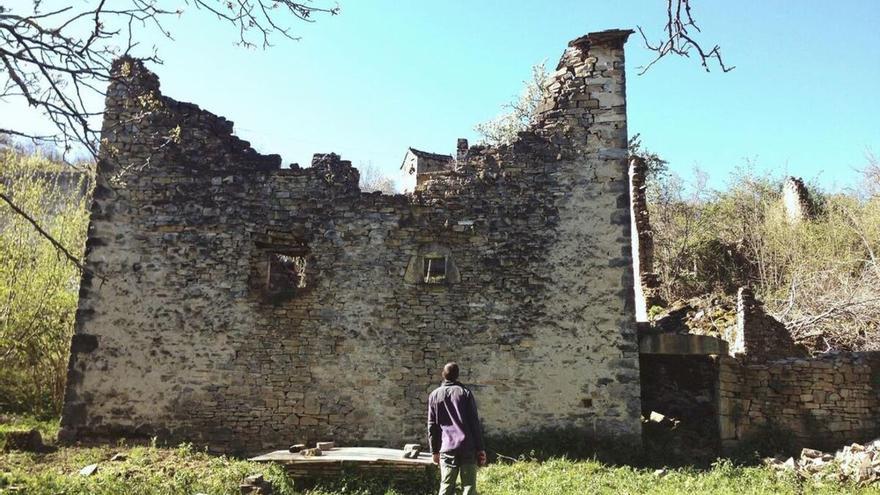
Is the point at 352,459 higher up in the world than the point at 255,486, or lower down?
higher up

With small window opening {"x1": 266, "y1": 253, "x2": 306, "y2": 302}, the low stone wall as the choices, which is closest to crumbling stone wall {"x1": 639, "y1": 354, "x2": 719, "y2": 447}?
the low stone wall

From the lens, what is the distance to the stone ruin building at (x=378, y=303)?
344 inches

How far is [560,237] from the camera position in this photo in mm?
9172

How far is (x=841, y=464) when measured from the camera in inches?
302

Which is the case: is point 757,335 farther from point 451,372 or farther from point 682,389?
point 451,372

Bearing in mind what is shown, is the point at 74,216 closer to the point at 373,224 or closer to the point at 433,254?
the point at 373,224

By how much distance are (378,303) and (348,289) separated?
476 millimetres

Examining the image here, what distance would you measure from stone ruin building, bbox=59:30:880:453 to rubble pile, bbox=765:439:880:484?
0.78 metres

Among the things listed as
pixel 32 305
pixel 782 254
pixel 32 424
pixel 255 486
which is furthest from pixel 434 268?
pixel 782 254

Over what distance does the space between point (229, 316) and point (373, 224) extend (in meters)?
2.42

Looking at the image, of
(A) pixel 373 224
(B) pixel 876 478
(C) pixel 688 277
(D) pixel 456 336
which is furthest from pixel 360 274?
(C) pixel 688 277

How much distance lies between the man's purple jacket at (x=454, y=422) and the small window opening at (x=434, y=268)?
10.4ft

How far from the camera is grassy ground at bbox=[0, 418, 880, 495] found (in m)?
6.48

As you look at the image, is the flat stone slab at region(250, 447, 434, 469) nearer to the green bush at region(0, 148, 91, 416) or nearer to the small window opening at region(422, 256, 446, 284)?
the small window opening at region(422, 256, 446, 284)
